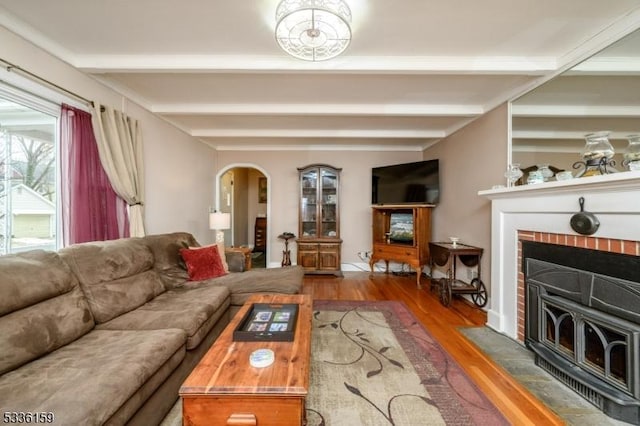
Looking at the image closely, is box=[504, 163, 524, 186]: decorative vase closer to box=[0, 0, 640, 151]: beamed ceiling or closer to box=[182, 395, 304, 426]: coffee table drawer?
box=[0, 0, 640, 151]: beamed ceiling

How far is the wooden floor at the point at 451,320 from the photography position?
1555mm

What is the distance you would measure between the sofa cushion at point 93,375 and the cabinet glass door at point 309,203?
11.0 ft

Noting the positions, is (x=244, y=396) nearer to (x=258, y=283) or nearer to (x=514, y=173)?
(x=258, y=283)

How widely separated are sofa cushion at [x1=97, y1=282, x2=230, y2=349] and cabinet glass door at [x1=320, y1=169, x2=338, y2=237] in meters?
2.67

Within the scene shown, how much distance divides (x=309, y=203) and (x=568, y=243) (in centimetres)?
361

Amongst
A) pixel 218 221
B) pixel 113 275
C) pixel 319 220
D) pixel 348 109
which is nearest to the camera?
pixel 113 275

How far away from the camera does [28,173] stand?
1.96 m

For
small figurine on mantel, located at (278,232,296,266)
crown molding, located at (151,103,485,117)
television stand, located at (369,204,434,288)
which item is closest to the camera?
crown molding, located at (151,103,485,117)

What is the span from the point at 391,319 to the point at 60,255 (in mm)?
2842

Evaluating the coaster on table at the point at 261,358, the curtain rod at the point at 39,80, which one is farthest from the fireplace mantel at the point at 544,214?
the curtain rod at the point at 39,80

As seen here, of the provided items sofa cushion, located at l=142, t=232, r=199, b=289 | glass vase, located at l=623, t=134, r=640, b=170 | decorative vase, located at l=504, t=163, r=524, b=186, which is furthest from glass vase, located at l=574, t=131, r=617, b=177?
sofa cushion, located at l=142, t=232, r=199, b=289

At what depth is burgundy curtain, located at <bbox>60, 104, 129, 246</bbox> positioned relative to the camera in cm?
214

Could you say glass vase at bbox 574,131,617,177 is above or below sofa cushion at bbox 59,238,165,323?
above

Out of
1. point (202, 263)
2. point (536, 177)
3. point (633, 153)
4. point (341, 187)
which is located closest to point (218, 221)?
point (202, 263)
